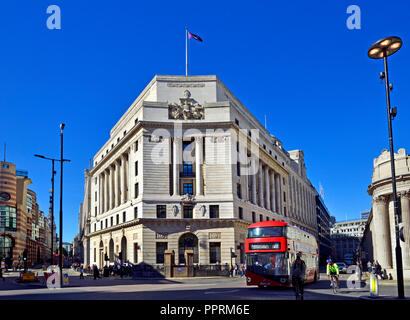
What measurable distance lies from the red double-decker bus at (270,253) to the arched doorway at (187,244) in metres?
26.5

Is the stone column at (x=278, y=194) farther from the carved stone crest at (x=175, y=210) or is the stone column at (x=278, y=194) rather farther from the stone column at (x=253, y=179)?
the carved stone crest at (x=175, y=210)

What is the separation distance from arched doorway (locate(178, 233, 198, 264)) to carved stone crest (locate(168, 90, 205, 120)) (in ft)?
49.6

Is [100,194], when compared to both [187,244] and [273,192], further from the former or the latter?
[273,192]

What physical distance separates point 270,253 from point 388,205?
60.8 feet

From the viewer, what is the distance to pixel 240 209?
191 ft

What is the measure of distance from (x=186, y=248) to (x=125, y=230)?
10394 millimetres

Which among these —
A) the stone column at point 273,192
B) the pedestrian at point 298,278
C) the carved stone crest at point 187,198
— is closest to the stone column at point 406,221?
the pedestrian at point 298,278

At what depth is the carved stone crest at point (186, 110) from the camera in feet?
186

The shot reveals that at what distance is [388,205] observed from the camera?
40.4 metres

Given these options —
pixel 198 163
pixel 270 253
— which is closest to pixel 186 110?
pixel 198 163

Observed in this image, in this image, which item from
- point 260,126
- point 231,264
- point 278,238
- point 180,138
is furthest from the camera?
point 260,126

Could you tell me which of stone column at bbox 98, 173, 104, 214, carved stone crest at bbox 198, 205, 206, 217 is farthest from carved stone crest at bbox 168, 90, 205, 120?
stone column at bbox 98, 173, 104, 214

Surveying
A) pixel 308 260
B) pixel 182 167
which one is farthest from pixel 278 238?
pixel 182 167
